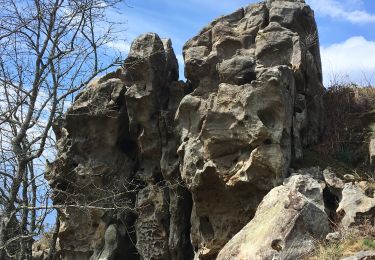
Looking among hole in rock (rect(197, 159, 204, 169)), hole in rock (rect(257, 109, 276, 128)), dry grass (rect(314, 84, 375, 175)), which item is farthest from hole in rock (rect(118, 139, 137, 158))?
dry grass (rect(314, 84, 375, 175))

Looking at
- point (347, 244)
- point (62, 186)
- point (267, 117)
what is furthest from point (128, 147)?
point (347, 244)

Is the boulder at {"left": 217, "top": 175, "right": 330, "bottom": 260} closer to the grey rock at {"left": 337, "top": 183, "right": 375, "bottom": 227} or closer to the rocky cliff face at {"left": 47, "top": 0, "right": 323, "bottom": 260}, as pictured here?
the grey rock at {"left": 337, "top": 183, "right": 375, "bottom": 227}

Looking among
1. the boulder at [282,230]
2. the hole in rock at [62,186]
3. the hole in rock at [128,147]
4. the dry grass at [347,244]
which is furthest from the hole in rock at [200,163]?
the hole in rock at [62,186]

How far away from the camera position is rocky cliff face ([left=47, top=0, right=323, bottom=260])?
40.0 ft

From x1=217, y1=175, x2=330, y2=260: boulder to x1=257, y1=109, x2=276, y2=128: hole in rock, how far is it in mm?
2321

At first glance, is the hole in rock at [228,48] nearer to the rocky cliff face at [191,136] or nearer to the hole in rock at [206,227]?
the rocky cliff face at [191,136]

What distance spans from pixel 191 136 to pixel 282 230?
471 centimetres

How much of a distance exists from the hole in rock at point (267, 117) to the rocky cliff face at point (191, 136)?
0.9 inches

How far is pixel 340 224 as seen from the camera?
9.95 metres

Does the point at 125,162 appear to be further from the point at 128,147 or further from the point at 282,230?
the point at 282,230

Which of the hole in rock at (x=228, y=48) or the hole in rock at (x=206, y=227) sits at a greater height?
the hole in rock at (x=228, y=48)

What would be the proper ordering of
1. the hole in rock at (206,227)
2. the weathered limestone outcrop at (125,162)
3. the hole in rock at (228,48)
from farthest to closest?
1. the weathered limestone outcrop at (125,162)
2. the hole in rock at (228,48)
3. the hole in rock at (206,227)

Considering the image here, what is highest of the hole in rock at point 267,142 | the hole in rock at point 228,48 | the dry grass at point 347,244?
the hole in rock at point 228,48

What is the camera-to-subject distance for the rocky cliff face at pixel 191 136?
40.0ft
